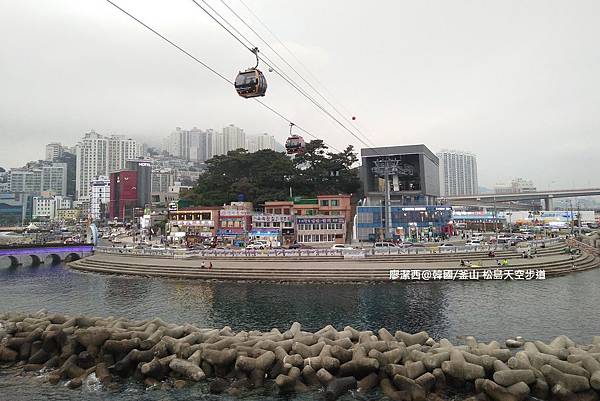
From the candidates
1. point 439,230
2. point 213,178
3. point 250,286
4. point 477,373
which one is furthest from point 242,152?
point 477,373

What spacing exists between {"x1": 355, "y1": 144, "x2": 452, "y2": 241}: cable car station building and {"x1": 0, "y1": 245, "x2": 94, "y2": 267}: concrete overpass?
154ft

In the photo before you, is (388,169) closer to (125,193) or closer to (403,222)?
(403,222)

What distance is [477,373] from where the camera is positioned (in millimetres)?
12227

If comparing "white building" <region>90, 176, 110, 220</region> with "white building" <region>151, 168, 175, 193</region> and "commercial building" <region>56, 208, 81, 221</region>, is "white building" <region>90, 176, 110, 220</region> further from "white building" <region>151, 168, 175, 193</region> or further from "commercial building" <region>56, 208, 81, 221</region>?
"white building" <region>151, 168, 175, 193</region>

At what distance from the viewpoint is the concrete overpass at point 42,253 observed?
56938 millimetres

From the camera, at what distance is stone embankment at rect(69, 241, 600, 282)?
34.8 metres

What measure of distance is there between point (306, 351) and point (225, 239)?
4845 centimetres

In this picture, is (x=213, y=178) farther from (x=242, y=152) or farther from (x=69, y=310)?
(x=69, y=310)

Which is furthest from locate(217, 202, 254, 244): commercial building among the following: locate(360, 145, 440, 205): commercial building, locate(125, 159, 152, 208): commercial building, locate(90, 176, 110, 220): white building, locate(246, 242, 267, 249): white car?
locate(90, 176, 110, 220): white building

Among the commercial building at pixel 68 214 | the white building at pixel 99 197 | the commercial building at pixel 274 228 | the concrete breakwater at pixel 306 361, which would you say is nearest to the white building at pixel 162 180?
the white building at pixel 99 197

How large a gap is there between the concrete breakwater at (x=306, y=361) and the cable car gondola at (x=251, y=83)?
38.1 ft

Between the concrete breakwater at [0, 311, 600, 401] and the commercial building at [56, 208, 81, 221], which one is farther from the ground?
the commercial building at [56, 208, 81, 221]

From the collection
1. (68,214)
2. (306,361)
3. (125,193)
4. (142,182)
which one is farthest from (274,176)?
(68,214)

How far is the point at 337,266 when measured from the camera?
37.1 metres
